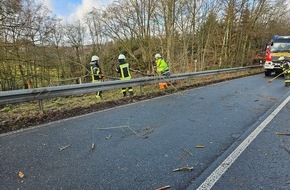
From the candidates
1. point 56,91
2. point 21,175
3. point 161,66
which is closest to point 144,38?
point 161,66

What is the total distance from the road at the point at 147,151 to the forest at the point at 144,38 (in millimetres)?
6494

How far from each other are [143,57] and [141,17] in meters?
3.41

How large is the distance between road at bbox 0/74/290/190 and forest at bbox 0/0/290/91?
6.49 metres

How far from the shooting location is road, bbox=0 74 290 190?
3027 mm

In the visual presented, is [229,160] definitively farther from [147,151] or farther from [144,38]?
[144,38]

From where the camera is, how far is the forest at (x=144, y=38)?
14856 millimetres

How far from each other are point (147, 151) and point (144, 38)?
19.2 m

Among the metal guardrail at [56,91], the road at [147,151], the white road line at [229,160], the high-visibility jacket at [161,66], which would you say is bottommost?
the white road line at [229,160]

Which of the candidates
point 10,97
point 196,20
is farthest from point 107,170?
point 196,20

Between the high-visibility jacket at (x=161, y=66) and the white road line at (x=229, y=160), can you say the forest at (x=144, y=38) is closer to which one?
the high-visibility jacket at (x=161, y=66)

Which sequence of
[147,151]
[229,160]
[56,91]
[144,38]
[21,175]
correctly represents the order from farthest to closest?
[144,38]
[56,91]
[147,151]
[229,160]
[21,175]

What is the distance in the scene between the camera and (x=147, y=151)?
3938 mm

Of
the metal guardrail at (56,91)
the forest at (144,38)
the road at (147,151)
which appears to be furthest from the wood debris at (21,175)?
the forest at (144,38)

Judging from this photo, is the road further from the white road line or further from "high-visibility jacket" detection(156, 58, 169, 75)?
"high-visibility jacket" detection(156, 58, 169, 75)
